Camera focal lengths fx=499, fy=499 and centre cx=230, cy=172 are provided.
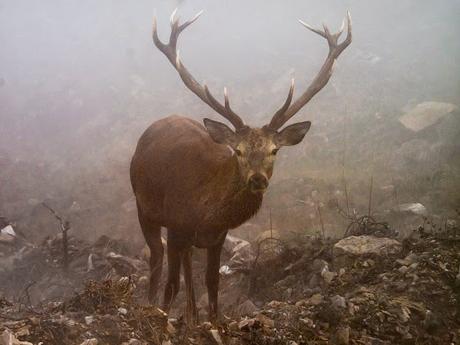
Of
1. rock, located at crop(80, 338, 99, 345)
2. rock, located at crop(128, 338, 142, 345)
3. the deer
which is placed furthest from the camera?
the deer

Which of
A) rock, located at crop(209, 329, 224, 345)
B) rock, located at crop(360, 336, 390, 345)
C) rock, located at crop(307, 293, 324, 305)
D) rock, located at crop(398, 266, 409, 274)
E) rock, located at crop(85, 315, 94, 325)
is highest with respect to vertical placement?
rock, located at crop(85, 315, 94, 325)

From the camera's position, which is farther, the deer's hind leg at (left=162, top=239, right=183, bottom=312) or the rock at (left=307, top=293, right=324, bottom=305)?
the deer's hind leg at (left=162, top=239, right=183, bottom=312)

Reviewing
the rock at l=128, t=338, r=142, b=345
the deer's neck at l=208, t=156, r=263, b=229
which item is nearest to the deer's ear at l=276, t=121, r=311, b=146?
the deer's neck at l=208, t=156, r=263, b=229

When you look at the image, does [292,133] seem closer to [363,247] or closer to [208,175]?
[208,175]

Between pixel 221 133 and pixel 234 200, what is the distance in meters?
0.71

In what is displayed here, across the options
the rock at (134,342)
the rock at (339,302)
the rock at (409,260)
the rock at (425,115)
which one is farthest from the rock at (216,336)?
the rock at (425,115)

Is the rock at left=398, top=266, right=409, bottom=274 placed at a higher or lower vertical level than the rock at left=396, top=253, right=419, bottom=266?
lower

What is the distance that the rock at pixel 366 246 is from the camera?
18.4 feet

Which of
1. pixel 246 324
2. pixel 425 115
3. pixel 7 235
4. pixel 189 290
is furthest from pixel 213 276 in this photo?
pixel 425 115

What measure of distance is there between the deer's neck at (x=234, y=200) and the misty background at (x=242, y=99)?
9.91ft

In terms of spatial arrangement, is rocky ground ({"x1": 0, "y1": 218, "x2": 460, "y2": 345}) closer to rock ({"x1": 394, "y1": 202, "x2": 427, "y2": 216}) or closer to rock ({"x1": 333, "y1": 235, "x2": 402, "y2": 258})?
rock ({"x1": 333, "y1": 235, "x2": 402, "y2": 258})

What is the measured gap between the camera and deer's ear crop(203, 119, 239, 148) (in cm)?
505

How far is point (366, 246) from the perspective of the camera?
19.2 ft

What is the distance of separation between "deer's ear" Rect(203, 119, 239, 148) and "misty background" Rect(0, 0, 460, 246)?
3178 millimetres
